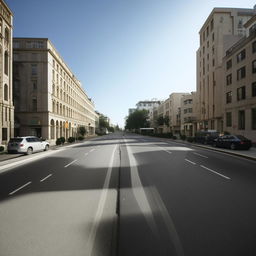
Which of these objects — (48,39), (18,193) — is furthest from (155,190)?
(48,39)

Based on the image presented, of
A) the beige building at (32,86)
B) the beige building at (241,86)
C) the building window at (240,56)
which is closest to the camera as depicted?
the beige building at (241,86)

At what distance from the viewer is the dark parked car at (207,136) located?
871 inches

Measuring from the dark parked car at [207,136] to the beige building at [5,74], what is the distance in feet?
95.5

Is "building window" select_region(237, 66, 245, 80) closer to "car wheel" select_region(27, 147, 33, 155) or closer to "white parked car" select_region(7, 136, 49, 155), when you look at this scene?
"white parked car" select_region(7, 136, 49, 155)

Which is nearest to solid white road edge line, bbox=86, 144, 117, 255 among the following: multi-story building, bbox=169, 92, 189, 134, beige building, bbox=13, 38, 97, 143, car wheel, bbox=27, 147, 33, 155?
car wheel, bbox=27, 147, 33, 155

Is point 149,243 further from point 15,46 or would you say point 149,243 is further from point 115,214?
point 15,46

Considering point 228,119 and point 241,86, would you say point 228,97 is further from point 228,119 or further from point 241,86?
point 228,119

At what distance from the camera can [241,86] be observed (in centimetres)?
2438

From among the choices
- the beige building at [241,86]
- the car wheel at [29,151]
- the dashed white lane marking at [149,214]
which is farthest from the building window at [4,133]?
the beige building at [241,86]

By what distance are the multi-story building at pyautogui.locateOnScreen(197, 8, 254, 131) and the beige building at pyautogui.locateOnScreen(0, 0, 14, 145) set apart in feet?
126

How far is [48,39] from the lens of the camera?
3184cm

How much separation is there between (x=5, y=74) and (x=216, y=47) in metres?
40.3

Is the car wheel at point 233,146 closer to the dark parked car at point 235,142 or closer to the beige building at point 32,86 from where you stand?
the dark parked car at point 235,142

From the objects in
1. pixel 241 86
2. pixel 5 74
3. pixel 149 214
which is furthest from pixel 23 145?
pixel 241 86
